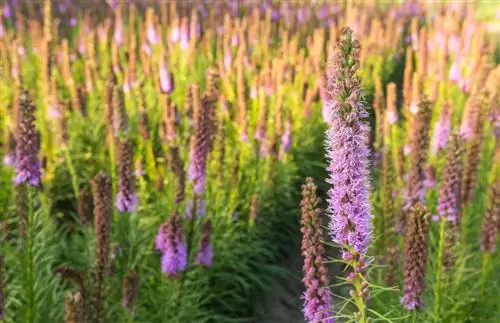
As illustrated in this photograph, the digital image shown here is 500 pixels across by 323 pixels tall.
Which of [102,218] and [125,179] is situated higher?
[125,179]

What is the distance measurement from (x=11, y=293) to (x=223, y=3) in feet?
37.5

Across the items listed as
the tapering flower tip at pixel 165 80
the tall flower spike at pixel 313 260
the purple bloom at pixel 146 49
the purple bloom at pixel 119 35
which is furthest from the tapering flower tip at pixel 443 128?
the purple bloom at pixel 119 35

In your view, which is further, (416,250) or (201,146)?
(201,146)

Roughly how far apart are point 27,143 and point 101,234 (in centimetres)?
69

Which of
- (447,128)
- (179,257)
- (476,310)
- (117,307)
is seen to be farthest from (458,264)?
(117,307)

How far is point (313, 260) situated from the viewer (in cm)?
246

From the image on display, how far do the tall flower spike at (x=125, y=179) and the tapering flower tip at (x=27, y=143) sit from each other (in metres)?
0.60

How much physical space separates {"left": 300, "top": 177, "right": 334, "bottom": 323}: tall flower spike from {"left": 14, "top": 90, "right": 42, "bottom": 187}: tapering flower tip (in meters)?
1.61

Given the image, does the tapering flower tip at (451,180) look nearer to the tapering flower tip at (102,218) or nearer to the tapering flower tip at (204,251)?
the tapering flower tip at (204,251)

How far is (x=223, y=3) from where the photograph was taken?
47.4 feet

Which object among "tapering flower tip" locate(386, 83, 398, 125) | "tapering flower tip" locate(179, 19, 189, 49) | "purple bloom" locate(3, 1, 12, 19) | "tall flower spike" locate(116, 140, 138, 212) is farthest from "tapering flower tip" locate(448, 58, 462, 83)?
"purple bloom" locate(3, 1, 12, 19)

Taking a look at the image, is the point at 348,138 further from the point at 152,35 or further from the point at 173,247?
the point at 152,35

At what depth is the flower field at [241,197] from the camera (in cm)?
252

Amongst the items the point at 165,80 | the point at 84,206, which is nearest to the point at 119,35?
the point at 165,80
